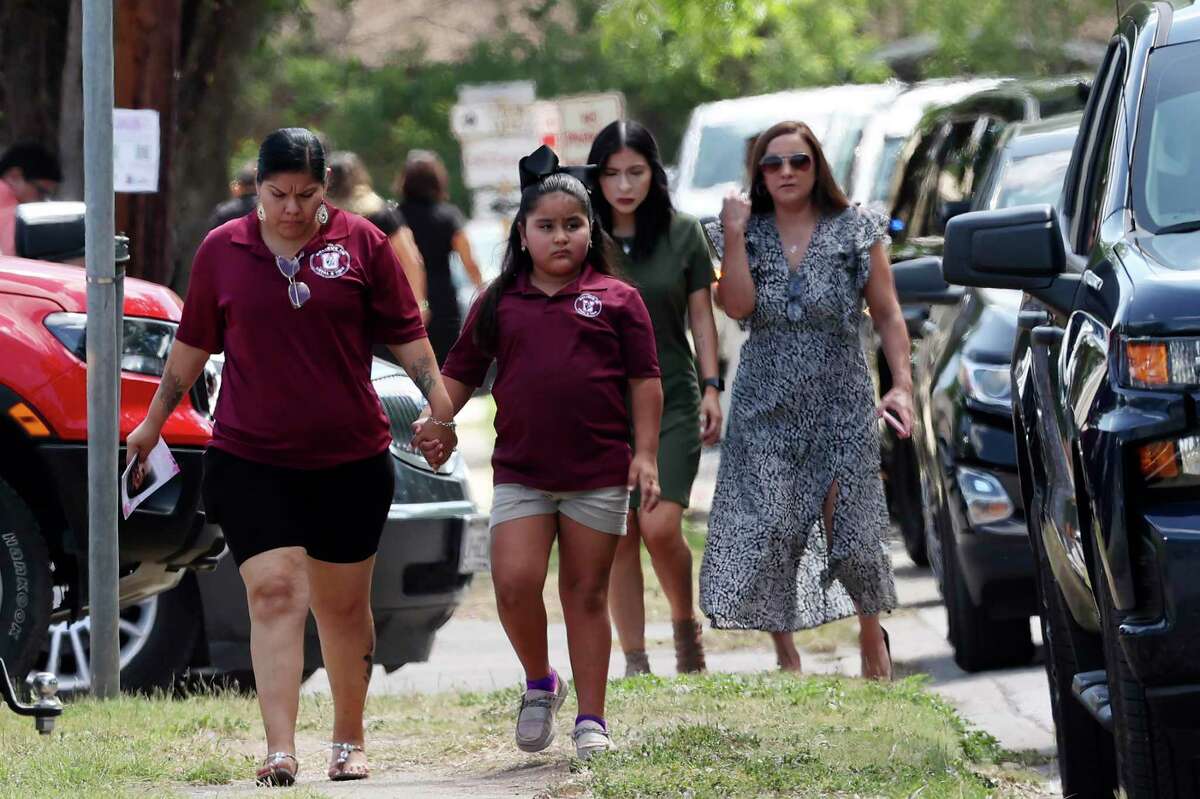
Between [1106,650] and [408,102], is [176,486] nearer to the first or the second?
[1106,650]

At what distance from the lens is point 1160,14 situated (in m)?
5.39

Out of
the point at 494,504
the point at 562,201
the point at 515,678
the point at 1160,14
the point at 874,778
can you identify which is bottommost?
the point at 515,678

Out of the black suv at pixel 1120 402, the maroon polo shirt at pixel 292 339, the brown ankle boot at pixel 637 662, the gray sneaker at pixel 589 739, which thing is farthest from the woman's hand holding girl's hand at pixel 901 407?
the maroon polo shirt at pixel 292 339

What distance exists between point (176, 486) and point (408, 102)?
112 feet

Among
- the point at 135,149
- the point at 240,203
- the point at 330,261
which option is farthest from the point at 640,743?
the point at 240,203

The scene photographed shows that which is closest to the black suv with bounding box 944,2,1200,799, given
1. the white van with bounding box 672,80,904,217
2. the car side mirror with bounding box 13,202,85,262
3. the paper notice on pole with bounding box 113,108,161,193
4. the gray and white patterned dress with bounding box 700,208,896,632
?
the gray and white patterned dress with bounding box 700,208,896,632

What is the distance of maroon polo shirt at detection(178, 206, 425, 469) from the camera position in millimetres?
5934

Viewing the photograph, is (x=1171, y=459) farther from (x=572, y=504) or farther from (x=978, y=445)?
(x=978, y=445)

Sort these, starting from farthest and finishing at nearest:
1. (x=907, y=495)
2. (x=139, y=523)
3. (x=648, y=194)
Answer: (x=907, y=495) → (x=648, y=194) → (x=139, y=523)

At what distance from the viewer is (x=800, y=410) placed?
7.80m

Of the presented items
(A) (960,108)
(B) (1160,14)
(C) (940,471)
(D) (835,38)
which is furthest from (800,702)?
(D) (835,38)

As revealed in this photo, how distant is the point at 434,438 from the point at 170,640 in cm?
234

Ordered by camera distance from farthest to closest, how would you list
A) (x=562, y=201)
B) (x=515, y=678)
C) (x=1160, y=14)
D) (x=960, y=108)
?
1. (x=960, y=108)
2. (x=515, y=678)
3. (x=562, y=201)
4. (x=1160, y=14)

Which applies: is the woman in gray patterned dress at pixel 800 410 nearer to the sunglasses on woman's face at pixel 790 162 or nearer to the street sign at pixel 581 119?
the sunglasses on woman's face at pixel 790 162
